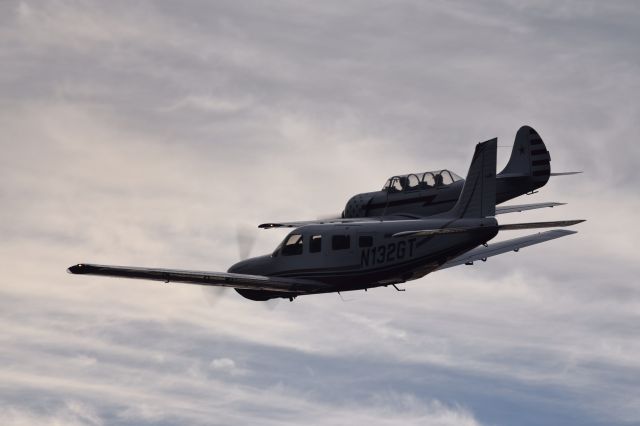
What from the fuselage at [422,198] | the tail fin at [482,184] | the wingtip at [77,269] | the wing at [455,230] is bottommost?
Result: the wingtip at [77,269]

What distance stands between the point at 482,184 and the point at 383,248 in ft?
16.8

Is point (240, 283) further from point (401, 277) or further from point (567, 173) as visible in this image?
point (567, 173)

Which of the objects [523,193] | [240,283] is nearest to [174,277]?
[240,283]

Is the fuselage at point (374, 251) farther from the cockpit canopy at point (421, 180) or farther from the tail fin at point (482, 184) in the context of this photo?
the cockpit canopy at point (421, 180)

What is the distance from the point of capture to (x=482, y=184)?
45.9 m

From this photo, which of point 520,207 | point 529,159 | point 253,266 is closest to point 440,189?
point 520,207

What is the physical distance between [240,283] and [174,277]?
12.2 feet

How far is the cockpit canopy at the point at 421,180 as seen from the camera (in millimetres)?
57875

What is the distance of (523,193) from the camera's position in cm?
6131

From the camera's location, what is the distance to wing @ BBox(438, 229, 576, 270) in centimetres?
5231

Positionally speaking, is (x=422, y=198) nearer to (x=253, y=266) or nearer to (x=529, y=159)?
(x=529, y=159)

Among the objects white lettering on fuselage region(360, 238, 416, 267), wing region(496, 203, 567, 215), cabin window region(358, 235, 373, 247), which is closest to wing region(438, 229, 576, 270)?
wing region(496, 203, 567, 215)

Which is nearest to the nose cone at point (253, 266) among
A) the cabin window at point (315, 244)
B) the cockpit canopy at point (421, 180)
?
the cabin window at point (315, 244)

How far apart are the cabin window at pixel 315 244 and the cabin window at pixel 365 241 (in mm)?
1930
